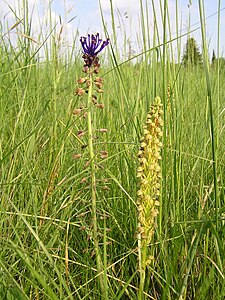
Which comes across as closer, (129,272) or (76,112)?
(76,112)

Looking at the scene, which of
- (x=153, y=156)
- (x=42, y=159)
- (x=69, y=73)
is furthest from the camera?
(x=69, y=73)

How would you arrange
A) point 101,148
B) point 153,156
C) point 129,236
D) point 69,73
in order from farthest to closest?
point 69,73 → point 101,148 → point 129,236 → point 153,156

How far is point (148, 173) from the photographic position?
36.1 inches

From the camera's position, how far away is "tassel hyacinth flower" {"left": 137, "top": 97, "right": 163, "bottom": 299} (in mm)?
902

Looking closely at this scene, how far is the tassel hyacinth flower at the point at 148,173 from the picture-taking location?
35.5 inches

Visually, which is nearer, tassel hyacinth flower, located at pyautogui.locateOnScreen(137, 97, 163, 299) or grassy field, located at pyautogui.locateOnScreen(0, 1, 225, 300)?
tassel hyacinth flower, located at pyautogui.locateOnScreen(137, 97, 163, 299)

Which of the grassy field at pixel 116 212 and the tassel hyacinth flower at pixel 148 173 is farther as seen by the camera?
the grassy field at pixel 116 212

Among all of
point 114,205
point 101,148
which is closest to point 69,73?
point 101,148

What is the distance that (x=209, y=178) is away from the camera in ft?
5.83

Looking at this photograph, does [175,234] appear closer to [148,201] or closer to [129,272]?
[129,272]

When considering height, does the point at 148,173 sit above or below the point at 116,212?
above

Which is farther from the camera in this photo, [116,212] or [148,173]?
[116,212]

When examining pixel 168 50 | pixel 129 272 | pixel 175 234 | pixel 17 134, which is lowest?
pixel 129 272

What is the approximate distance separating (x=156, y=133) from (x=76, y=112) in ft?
0.64
